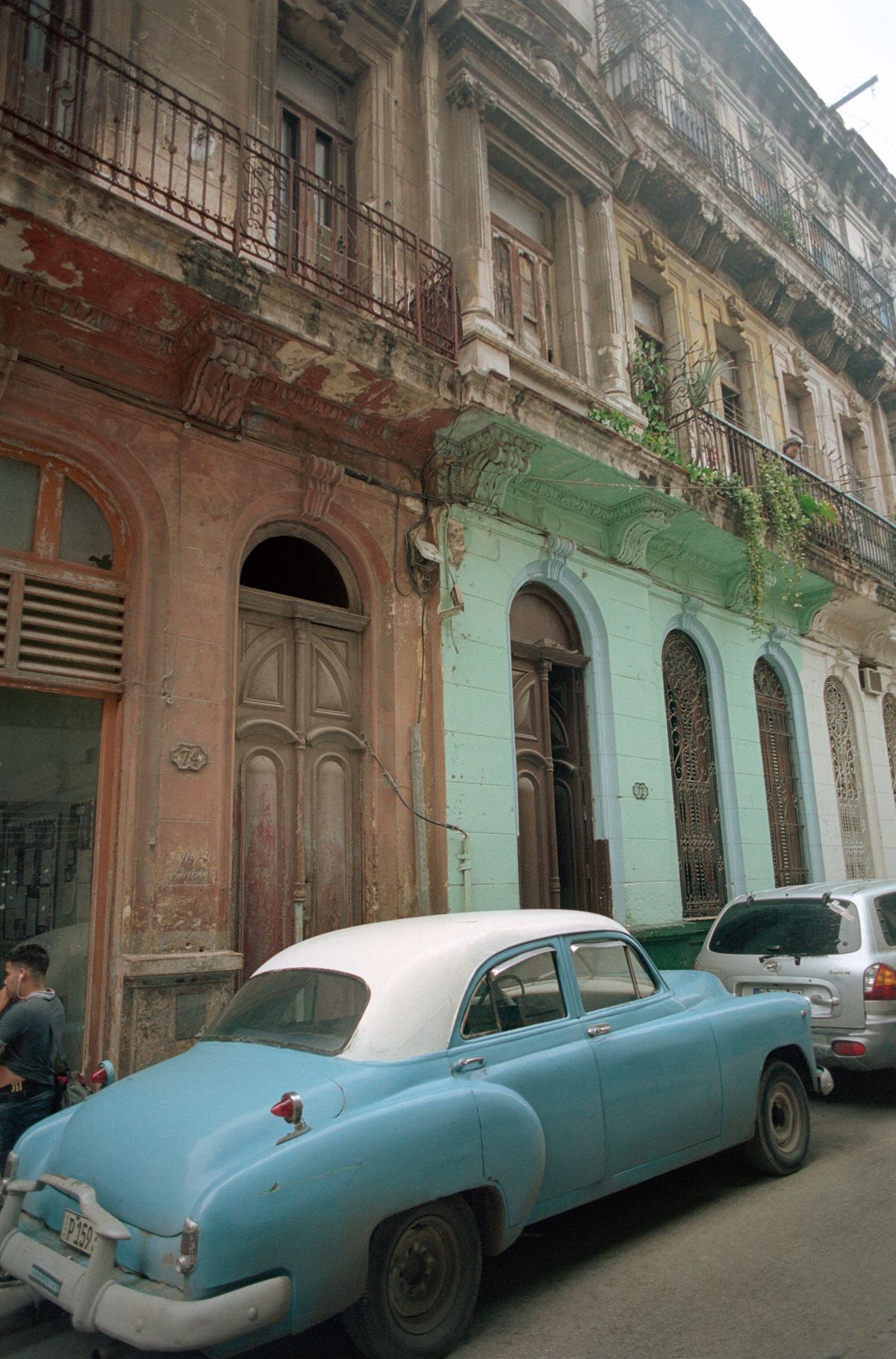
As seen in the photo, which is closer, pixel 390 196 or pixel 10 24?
pixel 10 24

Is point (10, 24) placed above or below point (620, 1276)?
above

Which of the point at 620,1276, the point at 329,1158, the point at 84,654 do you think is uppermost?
the point at 84,654

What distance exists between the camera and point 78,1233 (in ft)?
10.1

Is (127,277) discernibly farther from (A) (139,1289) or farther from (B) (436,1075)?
(A) (139,1289)

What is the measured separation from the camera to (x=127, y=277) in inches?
230

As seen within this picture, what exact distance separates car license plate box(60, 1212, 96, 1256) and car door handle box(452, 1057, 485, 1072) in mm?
1343

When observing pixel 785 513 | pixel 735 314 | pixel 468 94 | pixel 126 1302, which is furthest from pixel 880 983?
pixel 735 314

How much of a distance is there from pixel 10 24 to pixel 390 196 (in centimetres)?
327

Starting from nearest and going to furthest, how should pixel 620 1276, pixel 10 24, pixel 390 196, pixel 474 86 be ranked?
pixel 620 1276 → pixel 10 24 → pixel 390 196 → pixel 474 86

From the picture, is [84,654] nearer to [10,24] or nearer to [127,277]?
[127,277]

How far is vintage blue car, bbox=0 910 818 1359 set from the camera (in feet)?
9.25

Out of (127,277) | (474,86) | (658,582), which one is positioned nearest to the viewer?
(127,277)

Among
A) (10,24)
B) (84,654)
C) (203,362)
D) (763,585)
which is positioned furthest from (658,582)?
(10,24)

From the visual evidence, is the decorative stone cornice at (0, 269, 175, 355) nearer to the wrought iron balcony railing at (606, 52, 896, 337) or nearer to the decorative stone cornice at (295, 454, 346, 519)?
the decorative stone cornice at (295, 454, 346, 519)
